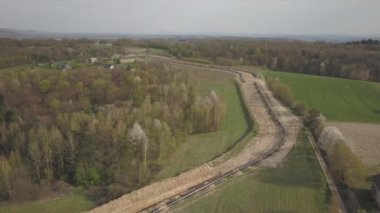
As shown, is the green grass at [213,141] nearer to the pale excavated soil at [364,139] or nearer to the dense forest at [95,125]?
the dense forest at [95,125]

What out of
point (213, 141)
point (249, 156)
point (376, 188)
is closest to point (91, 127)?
point (213, 141)

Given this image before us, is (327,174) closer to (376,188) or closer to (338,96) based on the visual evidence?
(376,188)

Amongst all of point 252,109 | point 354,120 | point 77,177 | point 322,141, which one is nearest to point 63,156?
point 77,177

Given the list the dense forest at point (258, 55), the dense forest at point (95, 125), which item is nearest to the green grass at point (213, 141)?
the dense forest at point (95, 125)

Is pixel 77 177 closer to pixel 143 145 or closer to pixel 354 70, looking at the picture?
pixel 143 145

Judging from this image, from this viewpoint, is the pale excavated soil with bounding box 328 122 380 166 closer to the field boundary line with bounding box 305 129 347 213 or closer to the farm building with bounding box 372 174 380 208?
the field boundary line with bounding box 305 129 347 213
